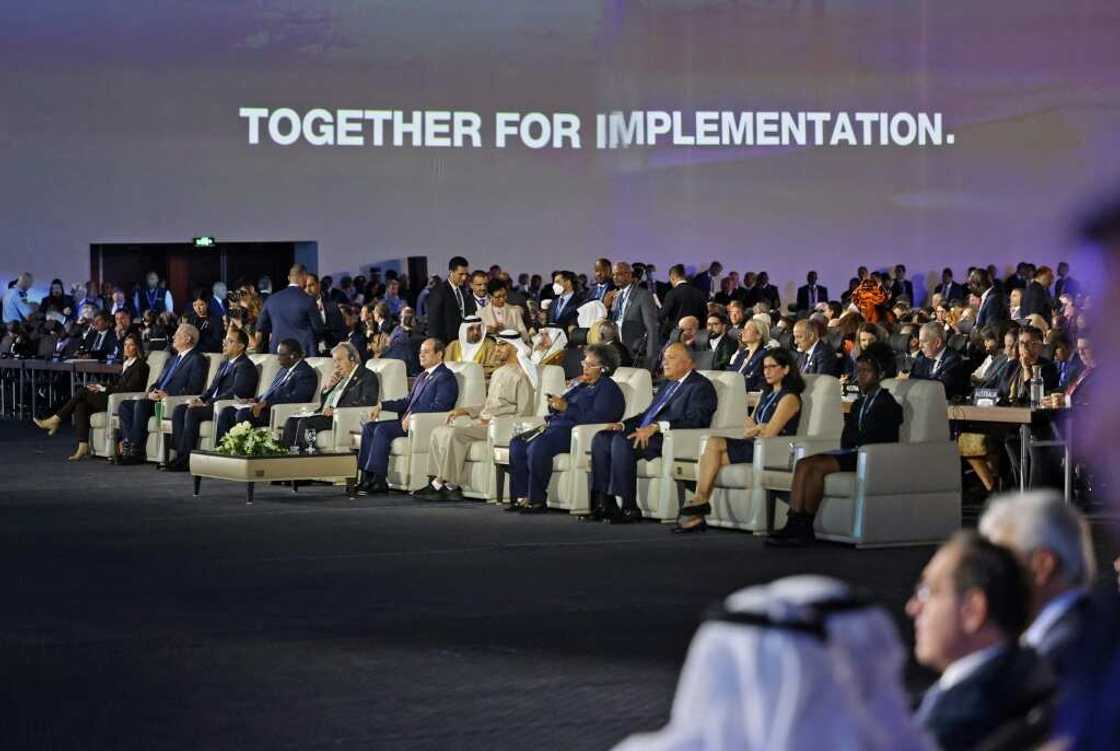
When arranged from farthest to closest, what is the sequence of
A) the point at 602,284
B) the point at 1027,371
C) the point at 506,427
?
the point at 602,284
the point at 506,427
the point at 1027,371

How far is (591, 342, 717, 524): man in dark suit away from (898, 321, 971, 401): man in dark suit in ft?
4.62

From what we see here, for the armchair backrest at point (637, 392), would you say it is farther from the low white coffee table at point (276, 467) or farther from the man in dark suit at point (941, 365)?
the low white coffee table at point (276, 467)

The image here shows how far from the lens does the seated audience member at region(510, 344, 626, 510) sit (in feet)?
39.0

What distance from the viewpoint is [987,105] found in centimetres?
2522

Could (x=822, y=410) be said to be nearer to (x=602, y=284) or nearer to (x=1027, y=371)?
(x=1027, y=371)

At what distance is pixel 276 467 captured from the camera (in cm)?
1255

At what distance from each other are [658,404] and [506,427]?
140cm

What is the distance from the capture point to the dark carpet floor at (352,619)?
18.5 feet

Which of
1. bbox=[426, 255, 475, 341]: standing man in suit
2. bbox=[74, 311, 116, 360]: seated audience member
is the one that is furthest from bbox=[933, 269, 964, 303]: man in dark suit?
bbox=[74, 311, 116, 360]: seated audience member

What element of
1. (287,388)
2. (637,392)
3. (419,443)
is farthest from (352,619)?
(287,388)

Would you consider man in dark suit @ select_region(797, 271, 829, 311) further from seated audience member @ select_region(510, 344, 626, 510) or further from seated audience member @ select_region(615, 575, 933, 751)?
seated audience member @ select_region(615, 575, 933, 751)

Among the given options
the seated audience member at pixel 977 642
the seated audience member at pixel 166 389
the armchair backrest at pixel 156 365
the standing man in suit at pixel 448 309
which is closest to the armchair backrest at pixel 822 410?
the standing man in suit at pixel 448 309

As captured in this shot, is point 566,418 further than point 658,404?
Yes

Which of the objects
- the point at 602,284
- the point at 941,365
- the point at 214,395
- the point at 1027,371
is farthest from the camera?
the point at 602,284
